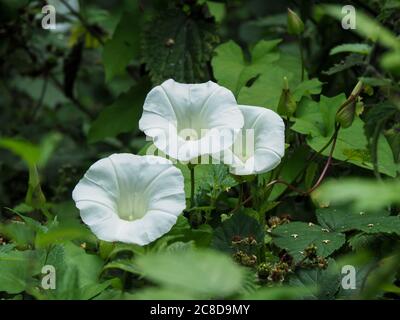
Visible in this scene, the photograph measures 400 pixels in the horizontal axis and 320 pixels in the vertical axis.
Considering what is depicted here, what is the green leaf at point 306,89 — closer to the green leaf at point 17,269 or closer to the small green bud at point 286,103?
the small green bud at point 286,103

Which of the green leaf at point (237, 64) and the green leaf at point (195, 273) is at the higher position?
the green leaf at point (237, 64)

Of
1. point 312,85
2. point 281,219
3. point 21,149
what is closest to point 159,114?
→ point 281,219

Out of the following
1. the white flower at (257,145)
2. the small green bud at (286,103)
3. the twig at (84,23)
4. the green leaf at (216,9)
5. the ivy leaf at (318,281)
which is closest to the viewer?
the ivy leaf at (318,281)

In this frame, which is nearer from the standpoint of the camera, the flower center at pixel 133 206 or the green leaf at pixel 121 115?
the flower center at pixel 133 206

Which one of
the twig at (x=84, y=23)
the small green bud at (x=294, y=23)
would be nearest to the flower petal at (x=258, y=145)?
the small green bud at (x=294, y=23)

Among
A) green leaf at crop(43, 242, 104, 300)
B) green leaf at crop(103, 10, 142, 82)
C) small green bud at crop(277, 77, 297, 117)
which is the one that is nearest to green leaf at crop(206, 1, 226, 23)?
green leaf at crop(103, 10, 142, 82)

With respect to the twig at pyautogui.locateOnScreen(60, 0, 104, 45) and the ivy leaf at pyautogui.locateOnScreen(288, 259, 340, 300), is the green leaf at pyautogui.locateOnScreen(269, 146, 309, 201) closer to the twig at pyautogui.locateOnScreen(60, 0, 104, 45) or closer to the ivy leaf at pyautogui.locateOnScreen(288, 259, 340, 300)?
the ivy leaf at pyautogui.locateOnScreen(288, 259, 340, 300)
